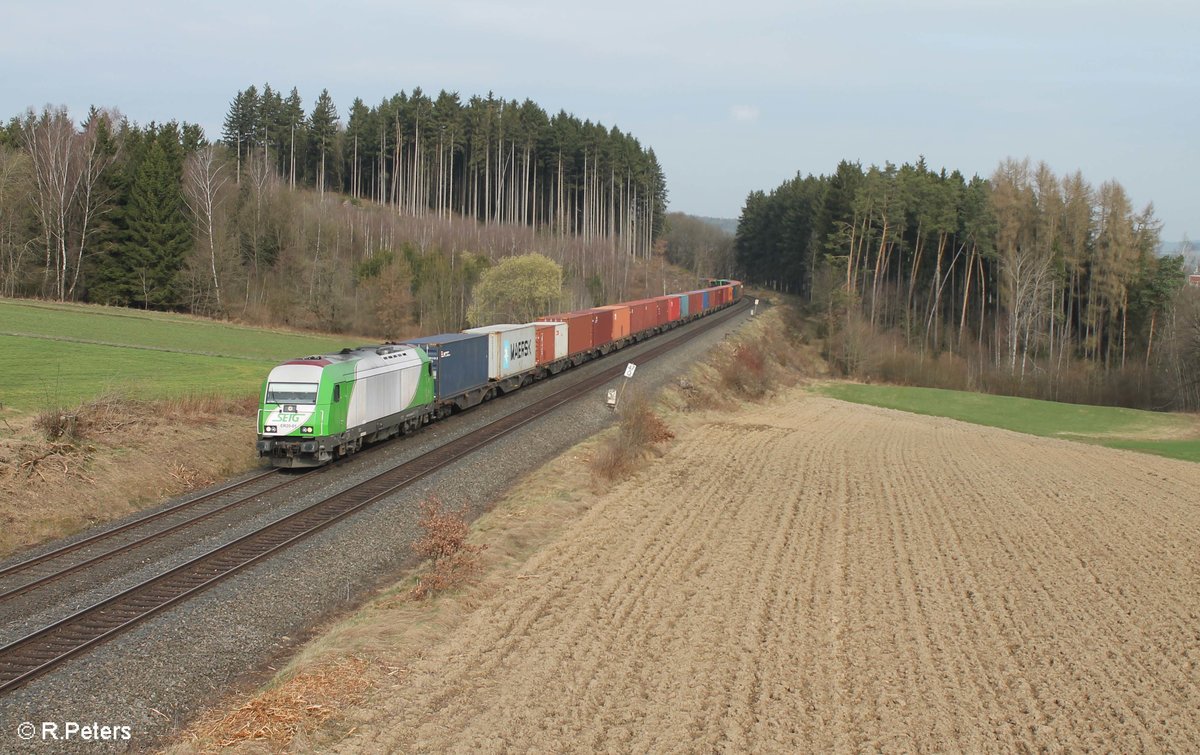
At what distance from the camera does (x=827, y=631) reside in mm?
12727

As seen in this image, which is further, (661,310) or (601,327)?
(661,310)

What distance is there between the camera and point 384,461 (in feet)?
78.5

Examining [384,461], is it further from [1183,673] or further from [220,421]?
[1183,673]

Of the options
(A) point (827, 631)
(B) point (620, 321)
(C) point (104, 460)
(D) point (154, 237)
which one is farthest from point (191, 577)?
(D) point (154, 237)

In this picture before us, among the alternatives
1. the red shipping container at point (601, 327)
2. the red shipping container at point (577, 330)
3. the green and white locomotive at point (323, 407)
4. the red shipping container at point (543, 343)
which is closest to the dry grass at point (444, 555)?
the green and white locomotive at point (323, 407)

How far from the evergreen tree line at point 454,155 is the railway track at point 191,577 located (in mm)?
73859

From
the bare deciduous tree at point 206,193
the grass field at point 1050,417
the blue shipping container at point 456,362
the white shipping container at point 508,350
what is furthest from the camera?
the bare deciduous tree at point 206,193

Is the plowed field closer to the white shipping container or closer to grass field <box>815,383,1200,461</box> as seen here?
the white shipping container

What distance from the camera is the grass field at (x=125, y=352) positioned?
26984 mm

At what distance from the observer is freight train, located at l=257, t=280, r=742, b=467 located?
22.0 m

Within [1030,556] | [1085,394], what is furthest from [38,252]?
[1085,394]

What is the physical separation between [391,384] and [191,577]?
11.4 m

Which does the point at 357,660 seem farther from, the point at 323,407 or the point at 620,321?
the point at 620,321

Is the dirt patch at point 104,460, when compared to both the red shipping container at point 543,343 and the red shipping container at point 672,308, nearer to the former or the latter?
the red shipping container at point 543,343
